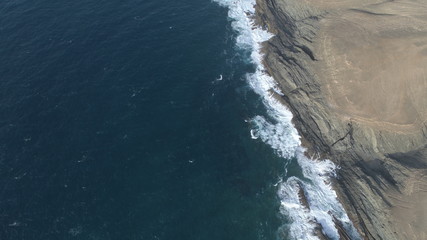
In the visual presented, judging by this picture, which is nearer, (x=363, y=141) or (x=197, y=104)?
(x=363, y=141)

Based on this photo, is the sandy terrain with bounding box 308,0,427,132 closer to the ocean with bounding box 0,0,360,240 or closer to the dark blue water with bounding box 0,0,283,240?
the ocean with bounding box 0,0,360,240

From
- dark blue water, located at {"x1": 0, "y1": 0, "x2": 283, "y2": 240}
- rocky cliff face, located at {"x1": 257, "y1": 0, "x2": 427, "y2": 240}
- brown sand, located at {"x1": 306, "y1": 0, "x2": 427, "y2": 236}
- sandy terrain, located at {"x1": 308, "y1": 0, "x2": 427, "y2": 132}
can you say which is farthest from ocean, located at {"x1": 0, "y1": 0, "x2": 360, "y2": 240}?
sandy terrain, located at {"x1": 308, "y1": 0, "x2": 427, "y2": 132}

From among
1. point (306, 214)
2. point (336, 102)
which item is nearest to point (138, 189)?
point (306, 214)

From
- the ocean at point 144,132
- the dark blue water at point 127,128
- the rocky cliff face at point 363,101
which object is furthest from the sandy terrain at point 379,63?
the dark blue water at point 127,128

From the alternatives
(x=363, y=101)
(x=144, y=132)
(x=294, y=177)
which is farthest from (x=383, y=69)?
(x=144, y=132)

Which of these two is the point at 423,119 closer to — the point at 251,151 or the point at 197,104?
the point at 251,151

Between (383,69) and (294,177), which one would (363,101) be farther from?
(294,177)
